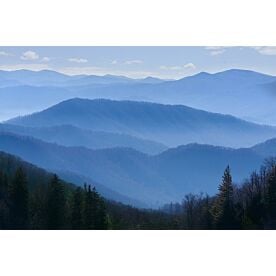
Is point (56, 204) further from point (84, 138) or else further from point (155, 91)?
point (155, 91)

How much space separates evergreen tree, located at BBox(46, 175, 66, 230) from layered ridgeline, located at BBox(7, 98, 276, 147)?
75 cm

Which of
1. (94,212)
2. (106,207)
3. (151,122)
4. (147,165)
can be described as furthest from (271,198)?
(94,212)

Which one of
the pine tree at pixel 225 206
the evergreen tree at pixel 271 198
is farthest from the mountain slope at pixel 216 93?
the pine tree at pixel 225 206

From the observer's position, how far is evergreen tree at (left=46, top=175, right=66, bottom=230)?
697 centimetres

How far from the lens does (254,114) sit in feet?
24.5

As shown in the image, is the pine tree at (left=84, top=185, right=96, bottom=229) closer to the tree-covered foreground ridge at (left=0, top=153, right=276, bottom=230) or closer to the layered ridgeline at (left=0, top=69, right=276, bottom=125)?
the tree-covered foreground ridge at (left=0, top=153, right=276, bottom=230)

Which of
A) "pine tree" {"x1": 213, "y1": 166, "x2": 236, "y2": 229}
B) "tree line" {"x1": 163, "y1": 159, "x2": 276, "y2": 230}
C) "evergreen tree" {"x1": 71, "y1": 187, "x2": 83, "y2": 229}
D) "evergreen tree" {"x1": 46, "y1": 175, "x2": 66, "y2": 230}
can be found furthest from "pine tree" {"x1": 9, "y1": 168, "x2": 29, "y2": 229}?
"pine tree" {"x1": 213, "y1": 166, "x2": 236, "y2": 229}

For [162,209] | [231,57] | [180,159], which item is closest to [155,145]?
[180,159]

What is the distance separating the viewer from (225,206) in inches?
275

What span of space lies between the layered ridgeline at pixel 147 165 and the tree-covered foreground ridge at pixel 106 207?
115mm

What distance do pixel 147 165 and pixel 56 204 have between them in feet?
3.56

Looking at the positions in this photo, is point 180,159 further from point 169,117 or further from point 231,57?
point 231,57

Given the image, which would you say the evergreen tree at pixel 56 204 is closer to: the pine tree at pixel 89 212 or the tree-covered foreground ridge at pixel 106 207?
the tree-covered foreground ridge at pixel 106 207

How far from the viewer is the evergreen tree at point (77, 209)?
6.95m
